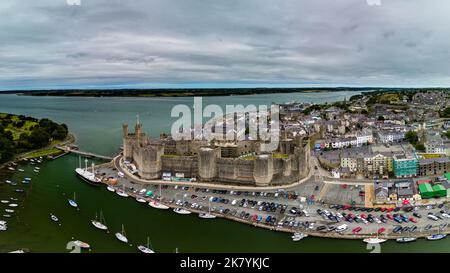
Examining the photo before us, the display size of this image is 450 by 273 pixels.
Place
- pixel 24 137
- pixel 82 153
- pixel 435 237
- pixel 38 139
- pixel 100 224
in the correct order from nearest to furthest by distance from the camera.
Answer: pixel 435 237 → pixel 100 224 → pixel 82 153 → pixel 38 139 → pixel 24 137

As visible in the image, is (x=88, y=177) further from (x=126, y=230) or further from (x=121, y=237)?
(x=121, y=237)

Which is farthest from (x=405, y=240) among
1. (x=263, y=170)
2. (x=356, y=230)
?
(x=263, y=170)

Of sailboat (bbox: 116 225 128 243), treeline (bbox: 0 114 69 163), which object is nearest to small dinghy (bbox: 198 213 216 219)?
sailboat (bbox: 116 225 128 243)

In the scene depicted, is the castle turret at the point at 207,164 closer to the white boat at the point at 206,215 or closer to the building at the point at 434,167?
the white boat at the point at 206,215

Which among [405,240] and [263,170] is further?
[263,170]

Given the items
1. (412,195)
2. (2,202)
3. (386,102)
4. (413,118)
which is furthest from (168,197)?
(386,102)

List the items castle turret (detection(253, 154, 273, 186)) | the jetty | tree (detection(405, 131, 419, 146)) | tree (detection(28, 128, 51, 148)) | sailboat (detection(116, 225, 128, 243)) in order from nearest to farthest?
sailboat (detection(116, 225, 128, 243)), castle turret (detection(253, 154, 273, 186)), the jetty, tree (detection(405, 131, 419, 146)), tree (detection(28, 128, 51, 148))

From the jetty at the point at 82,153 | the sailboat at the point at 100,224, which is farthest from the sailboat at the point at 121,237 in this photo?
the jetty at the point at 82,153

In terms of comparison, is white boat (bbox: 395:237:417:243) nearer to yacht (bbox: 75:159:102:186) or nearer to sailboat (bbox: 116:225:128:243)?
sailboat (bbox: 116:225:128:243)
